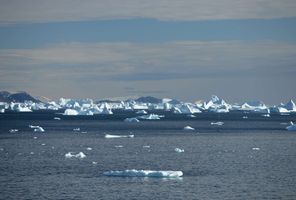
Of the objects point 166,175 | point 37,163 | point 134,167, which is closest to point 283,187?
point 166,175

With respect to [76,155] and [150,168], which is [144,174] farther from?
[76,155]

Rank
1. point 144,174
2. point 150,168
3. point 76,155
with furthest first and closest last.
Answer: point 76,155
point 150,168
point 144,174

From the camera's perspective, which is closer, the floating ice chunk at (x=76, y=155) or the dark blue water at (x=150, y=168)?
the dark blue water at (x=150, y=168)

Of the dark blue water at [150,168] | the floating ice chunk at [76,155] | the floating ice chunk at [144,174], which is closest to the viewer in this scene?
the dark blue water at [150,168]

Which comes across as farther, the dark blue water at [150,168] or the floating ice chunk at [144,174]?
the floating ice chunk at [144,174]

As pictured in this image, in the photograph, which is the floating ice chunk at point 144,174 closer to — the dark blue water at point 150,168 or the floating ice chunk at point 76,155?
the dark blue water at point 150,168

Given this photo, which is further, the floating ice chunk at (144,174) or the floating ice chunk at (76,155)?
the floating ice chunk at (76,155)

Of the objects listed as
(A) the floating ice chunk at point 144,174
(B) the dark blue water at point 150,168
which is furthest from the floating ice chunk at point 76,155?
(A) the floating ice chunk at point 144,174

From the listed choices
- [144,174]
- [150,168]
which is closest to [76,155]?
[150,168]

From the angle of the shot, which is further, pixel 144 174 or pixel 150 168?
pixel 150 168

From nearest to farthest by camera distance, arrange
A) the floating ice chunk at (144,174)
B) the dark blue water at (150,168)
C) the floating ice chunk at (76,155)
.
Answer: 1. the dark blue water at (150,168)
2. the floating ice chunk at (144,174)
3. the floating ice chunk at (76,155)

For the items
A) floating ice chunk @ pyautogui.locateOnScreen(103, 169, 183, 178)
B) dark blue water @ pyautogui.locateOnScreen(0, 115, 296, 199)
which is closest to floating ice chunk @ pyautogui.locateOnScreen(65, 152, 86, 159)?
dark blue water @ pyautogui.locateOnScreen(0, 115, 296, 199)

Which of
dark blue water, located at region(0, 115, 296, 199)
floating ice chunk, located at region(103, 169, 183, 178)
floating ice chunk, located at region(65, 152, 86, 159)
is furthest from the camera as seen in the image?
floating ice chunk, located at region(65, 152, 86, 159)

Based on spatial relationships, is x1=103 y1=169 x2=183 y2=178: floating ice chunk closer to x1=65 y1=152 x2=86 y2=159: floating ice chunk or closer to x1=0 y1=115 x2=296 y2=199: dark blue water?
x1=0 y1=115 x2=296 y2=199: dark blue water
